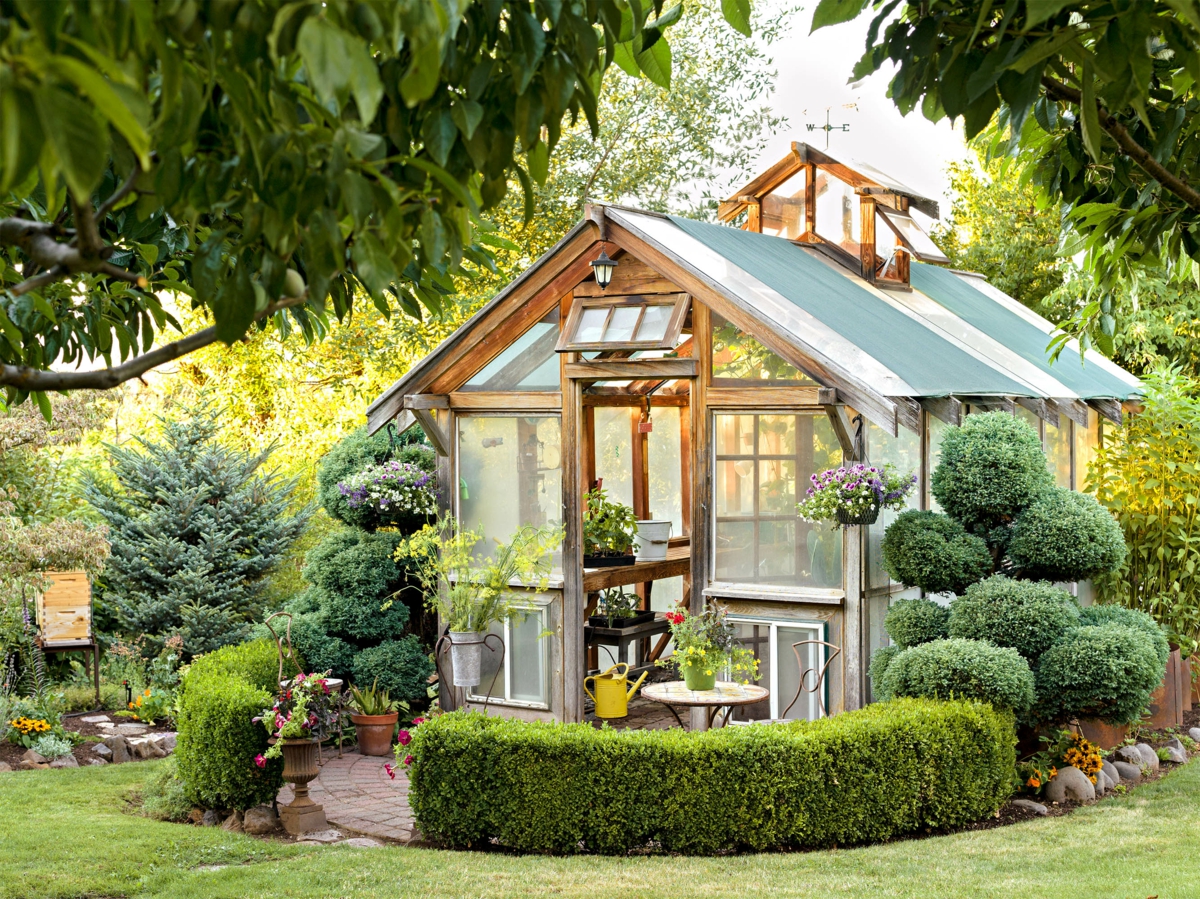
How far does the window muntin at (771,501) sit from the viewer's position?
838 centimetres

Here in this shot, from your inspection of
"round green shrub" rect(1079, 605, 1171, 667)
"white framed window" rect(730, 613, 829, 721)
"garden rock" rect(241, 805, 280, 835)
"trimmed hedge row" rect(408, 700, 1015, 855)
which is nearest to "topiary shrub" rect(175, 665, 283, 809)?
"garden rock" rect(241, 805, 280, 835)

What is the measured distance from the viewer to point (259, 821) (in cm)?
724

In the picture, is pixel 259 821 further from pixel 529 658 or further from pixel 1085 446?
pixel 1085 446

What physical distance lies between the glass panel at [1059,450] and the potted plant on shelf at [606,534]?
380 cm

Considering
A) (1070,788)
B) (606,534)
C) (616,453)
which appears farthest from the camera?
(616,453)

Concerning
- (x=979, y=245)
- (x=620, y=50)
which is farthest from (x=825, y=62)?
(x=620, y=50)

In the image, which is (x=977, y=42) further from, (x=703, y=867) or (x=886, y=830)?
(x=886, y=830)

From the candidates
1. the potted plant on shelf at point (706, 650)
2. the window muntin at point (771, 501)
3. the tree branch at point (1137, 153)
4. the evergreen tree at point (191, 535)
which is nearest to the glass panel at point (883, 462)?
the window muntin at point (771, 501)

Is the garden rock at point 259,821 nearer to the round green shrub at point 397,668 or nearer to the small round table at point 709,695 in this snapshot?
the round green shrub at point 397,668

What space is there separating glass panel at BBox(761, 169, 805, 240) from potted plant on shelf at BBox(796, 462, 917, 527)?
3.74 m

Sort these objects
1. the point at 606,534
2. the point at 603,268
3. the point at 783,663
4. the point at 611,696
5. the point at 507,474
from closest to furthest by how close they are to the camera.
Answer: the point at 783,663, the point at 603,268, the point at 611,696, the point at 507,474, the point at 606,534

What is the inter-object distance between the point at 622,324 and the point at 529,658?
2789 millimetres

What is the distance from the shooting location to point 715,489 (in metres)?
8.80

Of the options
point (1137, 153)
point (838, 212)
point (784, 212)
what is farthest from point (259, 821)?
point (838, 212)
